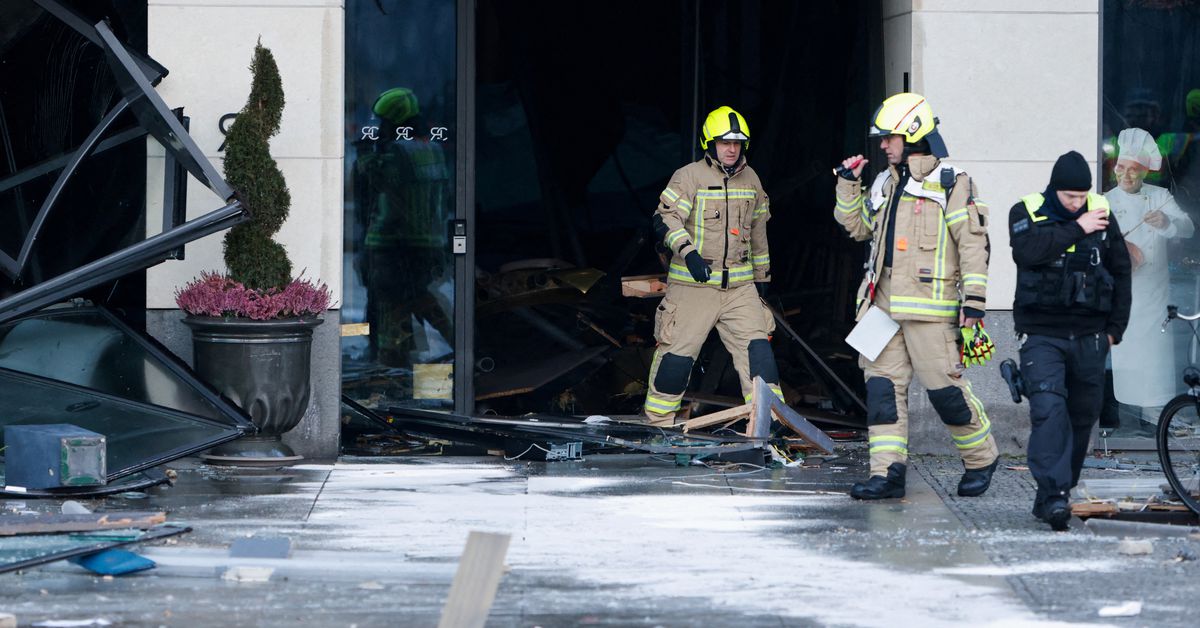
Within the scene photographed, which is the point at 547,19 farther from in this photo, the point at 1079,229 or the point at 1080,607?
the point at 1080,607

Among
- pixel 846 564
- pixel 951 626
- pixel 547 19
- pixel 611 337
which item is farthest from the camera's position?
pixel 547 19

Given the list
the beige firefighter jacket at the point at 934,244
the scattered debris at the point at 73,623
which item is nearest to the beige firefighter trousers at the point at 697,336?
the beige firefighter jacket at the point at 934,244

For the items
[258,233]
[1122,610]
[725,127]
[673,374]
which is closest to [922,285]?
[725,127]

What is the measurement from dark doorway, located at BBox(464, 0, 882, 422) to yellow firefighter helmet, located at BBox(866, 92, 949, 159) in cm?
289

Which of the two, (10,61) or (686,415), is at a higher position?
(10,61)

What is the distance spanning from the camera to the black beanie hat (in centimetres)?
742

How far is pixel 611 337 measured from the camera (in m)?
12.5

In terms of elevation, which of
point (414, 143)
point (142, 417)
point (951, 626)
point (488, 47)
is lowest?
point (951, 626)

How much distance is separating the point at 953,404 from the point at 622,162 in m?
6.65

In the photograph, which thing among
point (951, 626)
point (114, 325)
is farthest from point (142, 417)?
point (951, 626)

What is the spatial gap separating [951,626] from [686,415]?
16.7 ft

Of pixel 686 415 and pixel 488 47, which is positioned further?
pixel 488 47

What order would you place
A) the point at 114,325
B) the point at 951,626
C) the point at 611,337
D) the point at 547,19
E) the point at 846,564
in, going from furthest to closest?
the point at 547,19
the point at 611,337
the point at 114,325
the point at 846,564
the point at 951,626

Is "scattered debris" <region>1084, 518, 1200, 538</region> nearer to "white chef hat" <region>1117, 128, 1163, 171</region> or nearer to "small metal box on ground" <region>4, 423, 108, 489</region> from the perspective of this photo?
"white chef hat" <region>1117, 128, 1163, 171</region>
